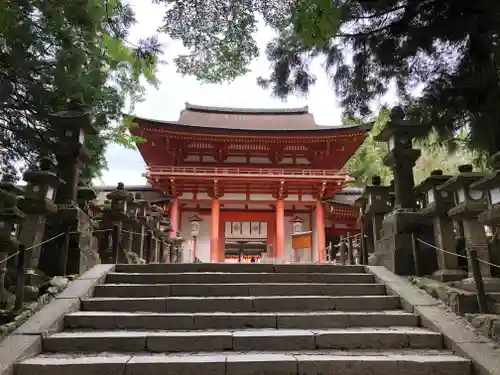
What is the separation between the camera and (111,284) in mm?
5359

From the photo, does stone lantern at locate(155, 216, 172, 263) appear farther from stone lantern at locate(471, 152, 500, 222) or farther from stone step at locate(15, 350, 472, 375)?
stone lantern at locate(471, 152, 500, 222)

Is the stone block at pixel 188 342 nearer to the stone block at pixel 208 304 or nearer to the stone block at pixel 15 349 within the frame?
the stone block at pixel 208 304

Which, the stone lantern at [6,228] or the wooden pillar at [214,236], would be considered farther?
the wooden pillar at [214,236]

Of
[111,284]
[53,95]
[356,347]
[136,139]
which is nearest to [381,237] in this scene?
[356,347]

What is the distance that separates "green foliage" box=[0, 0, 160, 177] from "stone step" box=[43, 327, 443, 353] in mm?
2486

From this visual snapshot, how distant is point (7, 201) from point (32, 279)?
1.10 meters

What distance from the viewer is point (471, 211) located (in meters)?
4.75

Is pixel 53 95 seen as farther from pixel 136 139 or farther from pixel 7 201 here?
pixel 136 139

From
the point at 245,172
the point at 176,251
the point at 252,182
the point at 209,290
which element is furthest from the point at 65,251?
the point at 252,182

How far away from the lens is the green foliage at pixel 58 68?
11.5 ft

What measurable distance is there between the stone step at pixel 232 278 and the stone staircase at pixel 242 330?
1 centimetres

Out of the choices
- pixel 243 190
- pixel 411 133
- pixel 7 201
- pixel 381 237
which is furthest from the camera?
pixel 243 190

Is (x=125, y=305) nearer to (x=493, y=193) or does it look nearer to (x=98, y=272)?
(x=98, y=272)

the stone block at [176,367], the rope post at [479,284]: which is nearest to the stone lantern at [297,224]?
the rope post at [479,284]
